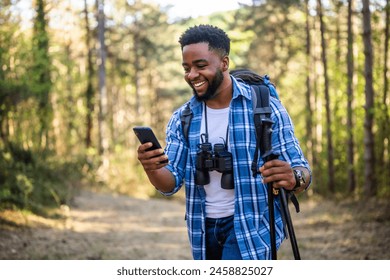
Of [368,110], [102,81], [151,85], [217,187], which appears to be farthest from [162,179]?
[151,85]

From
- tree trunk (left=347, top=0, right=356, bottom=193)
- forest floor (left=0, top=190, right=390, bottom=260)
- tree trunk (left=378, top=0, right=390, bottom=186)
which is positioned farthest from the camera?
tree trunk (left=347, top=0, right=356, bottom=193)

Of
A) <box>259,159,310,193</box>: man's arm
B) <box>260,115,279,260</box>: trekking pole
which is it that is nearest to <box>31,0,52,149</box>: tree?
<box>260,115,279,260</box>: trekking pole

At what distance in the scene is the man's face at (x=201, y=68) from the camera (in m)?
3.23

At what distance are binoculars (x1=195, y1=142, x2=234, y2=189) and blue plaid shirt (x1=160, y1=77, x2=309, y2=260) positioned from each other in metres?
0.04

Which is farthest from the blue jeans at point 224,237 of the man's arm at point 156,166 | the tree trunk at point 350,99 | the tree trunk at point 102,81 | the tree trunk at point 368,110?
the tree trunk at point 102,81

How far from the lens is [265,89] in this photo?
331 centimetres

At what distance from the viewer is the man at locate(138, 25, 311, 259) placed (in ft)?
10.4

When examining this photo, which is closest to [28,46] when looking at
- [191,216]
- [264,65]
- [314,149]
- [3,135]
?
[3,135]

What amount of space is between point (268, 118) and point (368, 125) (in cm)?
893

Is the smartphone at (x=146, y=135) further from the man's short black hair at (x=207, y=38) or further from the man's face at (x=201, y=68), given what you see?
the man's short black hair at (x=207, y=38)

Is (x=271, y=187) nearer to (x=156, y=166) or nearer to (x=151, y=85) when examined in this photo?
(x=156, y=166)

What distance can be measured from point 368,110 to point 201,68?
8.29 meters

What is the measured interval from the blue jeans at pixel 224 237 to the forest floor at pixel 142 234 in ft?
15.9

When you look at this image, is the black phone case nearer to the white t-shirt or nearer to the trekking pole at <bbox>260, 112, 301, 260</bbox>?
the white t-shirt
